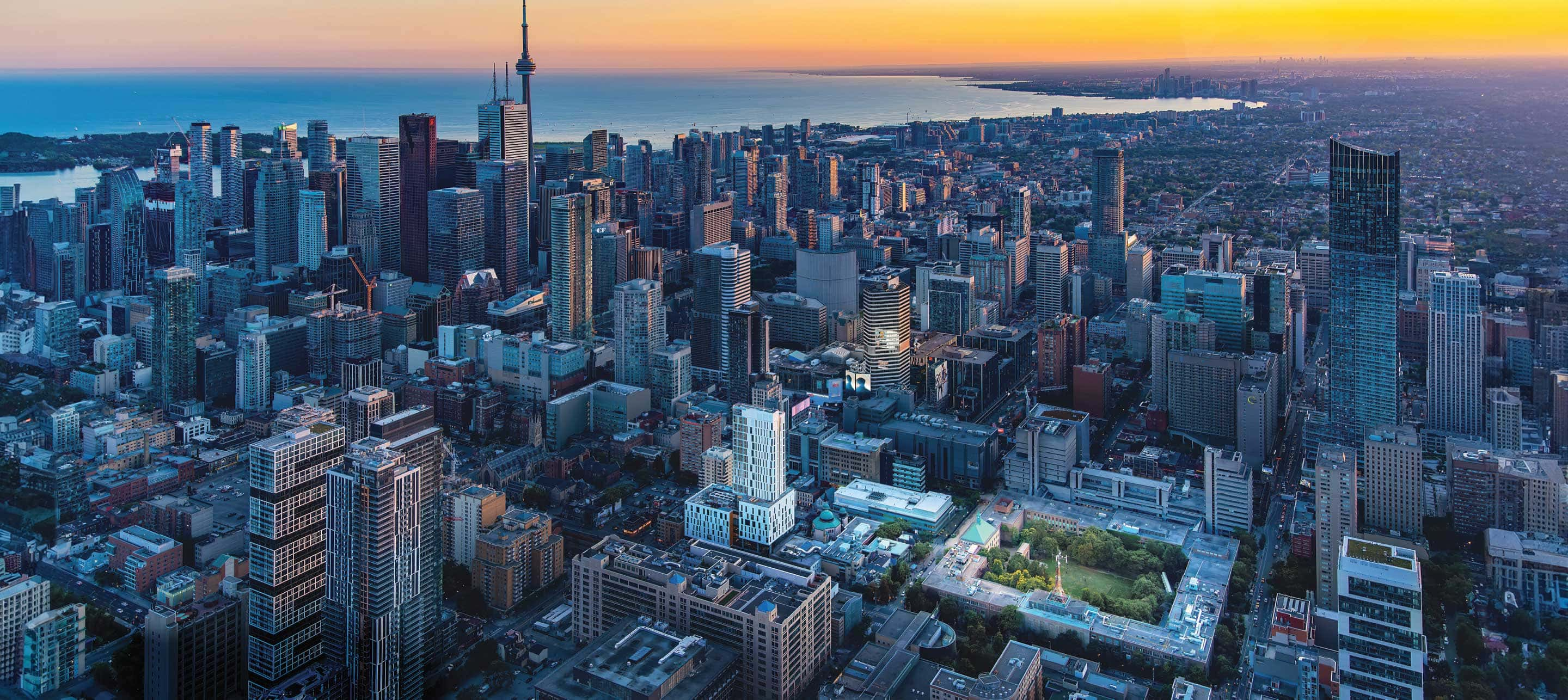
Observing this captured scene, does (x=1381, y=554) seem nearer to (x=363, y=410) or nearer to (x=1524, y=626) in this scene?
(x=1524, y=626)

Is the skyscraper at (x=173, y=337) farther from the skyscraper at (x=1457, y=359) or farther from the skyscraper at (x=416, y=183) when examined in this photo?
the skyscraper at (x=1457, y=359)

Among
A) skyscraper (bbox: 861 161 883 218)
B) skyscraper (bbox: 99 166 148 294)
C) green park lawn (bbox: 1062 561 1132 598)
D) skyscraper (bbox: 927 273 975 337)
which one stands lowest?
green park lawn (bbox: 1062 561 1132 598)

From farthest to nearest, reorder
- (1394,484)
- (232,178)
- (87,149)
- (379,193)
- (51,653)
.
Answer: (87,149) < (232,178) < (379,193) < (1394,484) < (51,653)

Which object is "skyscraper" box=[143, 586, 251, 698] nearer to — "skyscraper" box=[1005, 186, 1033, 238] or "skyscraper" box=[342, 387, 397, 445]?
"skyscraper" box=[342, 387, 397, 445]

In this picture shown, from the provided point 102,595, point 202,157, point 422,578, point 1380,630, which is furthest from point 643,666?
point 202,157

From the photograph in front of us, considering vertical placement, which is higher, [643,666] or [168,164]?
[168,164]

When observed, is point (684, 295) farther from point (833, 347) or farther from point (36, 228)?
point (36, 228)

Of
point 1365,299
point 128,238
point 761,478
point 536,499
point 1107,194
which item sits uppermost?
point 1107,194

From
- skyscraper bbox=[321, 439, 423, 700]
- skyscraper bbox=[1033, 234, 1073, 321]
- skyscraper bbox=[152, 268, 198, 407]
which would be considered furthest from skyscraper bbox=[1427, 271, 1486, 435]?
skyscraper bbox=[152, 268, 198, 407]
